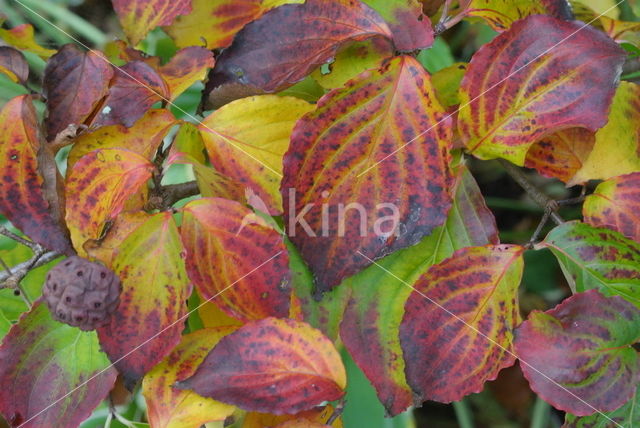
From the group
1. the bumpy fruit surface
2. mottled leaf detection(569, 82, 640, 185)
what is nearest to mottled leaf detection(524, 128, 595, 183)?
mottled leaf detection(569, 82, 640, 185)

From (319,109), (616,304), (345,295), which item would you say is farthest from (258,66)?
(616,304)

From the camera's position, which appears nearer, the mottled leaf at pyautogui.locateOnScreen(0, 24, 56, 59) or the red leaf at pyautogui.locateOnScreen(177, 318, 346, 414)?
the red leaf at pyautogui.locateOnScreen(177, 318, 346, 414)

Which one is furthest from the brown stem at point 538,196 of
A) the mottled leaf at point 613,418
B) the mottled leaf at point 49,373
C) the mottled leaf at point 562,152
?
the mottled leaf at point 49,373

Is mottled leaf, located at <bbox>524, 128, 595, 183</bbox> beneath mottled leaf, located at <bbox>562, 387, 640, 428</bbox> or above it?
above

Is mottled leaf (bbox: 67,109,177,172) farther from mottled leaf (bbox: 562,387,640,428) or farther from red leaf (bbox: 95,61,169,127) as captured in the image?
mottled leaf (bbox: 562,387,640,428)

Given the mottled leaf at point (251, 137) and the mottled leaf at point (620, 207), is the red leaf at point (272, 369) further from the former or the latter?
the mottled leaf at point (620, 207)

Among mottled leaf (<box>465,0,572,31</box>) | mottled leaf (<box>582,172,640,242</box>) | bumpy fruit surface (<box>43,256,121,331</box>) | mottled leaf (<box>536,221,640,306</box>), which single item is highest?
mottled leaf (<box>465,0,572,31</box>)
